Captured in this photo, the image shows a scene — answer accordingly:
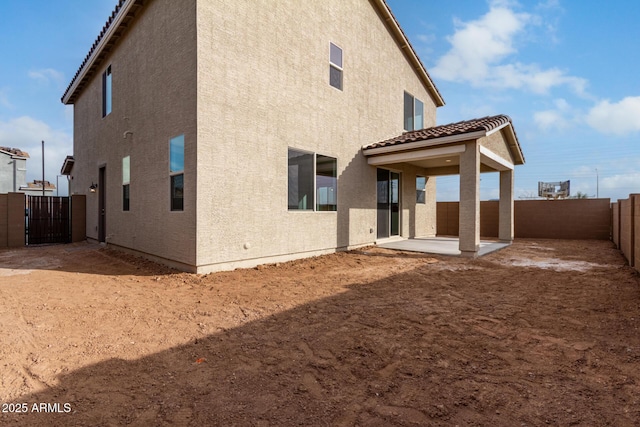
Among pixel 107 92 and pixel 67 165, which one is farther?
pixel 67 165

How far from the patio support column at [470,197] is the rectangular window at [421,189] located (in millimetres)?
4477

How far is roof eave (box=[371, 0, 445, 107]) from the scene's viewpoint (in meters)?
10.8

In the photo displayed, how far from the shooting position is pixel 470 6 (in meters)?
9.43

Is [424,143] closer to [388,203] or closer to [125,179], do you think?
[388,203]

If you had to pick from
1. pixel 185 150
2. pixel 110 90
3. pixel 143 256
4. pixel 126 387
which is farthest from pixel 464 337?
pixel 110 90

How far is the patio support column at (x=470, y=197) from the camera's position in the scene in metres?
7.98

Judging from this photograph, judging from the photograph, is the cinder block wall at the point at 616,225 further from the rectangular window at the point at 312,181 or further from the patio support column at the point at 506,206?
the rectangular window at the point at 312,181

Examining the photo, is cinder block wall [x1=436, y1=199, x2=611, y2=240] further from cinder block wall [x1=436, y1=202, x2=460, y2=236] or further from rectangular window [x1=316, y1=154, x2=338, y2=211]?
rectangular window [x1=316, y1=154, x2=338, y2=211]

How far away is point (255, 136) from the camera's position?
22.5ft

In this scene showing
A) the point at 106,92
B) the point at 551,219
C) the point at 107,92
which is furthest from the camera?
the point at 551,219

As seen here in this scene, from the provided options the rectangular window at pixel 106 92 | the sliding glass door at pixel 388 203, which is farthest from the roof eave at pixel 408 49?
the rectangular window at pixel 106 92

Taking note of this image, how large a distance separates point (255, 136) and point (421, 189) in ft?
27.3

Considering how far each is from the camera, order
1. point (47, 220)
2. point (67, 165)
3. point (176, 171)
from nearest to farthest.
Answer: point (176, 171) < point (47, 220) < point (67, 165)

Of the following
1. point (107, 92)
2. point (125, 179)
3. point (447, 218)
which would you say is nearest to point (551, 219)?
point (447, 218)
